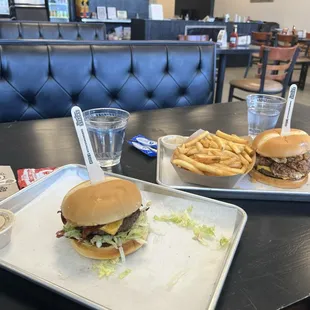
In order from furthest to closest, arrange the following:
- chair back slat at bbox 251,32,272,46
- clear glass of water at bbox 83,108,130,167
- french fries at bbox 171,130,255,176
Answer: chair back slat at bbox 251,32,272,46, clear glass of water at bbox 83,108,130,167, french fries at bbox 171,130,255,176

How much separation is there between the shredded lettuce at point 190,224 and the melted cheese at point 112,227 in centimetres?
14

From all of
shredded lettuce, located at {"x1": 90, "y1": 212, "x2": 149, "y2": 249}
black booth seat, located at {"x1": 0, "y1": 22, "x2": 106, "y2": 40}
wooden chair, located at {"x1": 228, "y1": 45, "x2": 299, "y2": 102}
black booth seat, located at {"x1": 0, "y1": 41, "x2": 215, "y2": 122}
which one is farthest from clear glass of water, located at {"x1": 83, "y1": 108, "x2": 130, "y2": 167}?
wooden chair, located at {"x1": 228, "y1": 45, "x2": 299, "y2": 102}

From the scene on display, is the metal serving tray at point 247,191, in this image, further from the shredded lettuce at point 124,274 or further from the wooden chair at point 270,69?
the wooden chair at point 270,69

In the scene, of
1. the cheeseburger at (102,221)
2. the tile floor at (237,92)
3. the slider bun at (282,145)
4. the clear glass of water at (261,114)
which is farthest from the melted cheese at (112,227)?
the tile floor at (237,92)

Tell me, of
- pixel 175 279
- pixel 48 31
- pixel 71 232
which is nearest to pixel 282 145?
pixel 175 279

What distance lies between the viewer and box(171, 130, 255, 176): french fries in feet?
3.02

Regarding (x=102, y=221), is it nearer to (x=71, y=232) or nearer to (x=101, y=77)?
(x=71, y=232)

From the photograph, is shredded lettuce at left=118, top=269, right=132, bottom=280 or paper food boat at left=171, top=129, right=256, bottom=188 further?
paper food boat at left=171, top=129, right=256, bottom=188

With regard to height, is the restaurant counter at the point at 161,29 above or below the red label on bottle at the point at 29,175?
above

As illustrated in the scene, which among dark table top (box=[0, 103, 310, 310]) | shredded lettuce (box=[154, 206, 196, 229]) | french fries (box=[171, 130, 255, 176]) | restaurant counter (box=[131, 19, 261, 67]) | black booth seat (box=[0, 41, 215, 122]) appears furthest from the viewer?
restaurant counter (box=[131, 19, 261, 67])

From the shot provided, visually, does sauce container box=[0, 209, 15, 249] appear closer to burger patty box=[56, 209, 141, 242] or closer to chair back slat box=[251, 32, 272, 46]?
burger patty box=[56, 209, 141, 242]

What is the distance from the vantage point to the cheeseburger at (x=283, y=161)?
3.20 ft

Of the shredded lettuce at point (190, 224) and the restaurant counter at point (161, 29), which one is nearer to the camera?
the shredded lettuce at point (190, 224)

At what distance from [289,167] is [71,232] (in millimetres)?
Answer: 679
